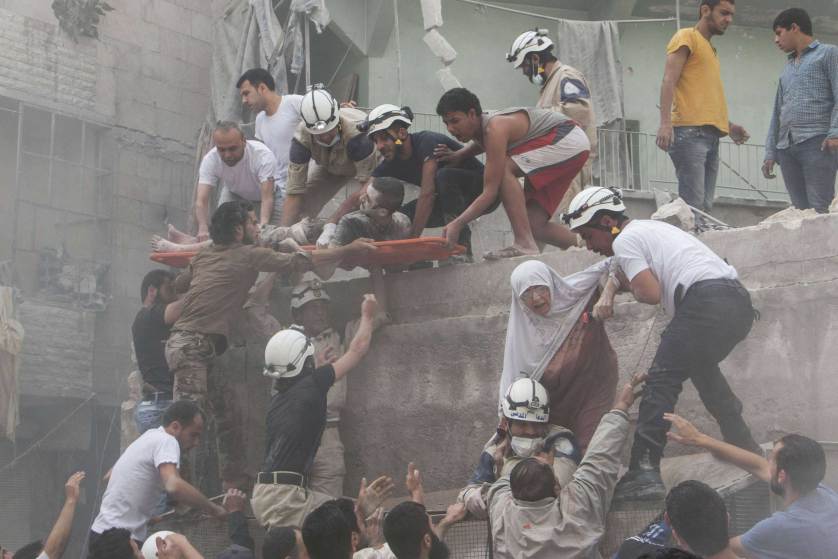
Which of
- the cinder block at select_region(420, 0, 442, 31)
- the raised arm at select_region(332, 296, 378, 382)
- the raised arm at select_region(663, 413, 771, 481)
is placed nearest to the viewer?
the raised arm at select_region(663, 413, 771, 481)

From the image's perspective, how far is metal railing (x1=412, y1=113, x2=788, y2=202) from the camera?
51.5 ft

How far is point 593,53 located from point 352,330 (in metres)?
8.29

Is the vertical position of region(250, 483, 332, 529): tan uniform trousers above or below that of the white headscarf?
below

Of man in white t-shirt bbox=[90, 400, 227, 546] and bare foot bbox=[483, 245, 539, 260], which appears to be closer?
man in white t-shirt bbox=[90, 400, 227, 546]

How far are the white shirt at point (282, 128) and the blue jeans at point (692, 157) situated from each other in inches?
102

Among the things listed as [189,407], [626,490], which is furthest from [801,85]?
[189,407]

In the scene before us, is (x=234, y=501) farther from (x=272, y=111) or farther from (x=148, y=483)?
(x=272, y=111)

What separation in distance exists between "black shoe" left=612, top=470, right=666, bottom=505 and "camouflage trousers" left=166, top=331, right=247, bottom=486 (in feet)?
9.89

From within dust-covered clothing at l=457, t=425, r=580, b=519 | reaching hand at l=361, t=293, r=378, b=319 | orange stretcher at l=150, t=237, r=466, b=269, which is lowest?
dust-covered clothing at l=457, t=425, r=580, b=519

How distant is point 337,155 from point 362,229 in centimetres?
70

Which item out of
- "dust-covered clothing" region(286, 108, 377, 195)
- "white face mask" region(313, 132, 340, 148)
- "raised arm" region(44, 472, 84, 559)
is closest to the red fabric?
"dust-covered clothing" region(286, 108, 377, 195)

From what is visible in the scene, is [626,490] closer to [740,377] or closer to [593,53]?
[740,377]

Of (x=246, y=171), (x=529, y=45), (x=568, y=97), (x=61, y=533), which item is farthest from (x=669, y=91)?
(x=61, y=533)

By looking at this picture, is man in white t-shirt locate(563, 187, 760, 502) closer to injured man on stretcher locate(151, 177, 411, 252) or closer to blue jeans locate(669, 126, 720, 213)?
injured man on stretcher locate(151, 177, 411, 252)
